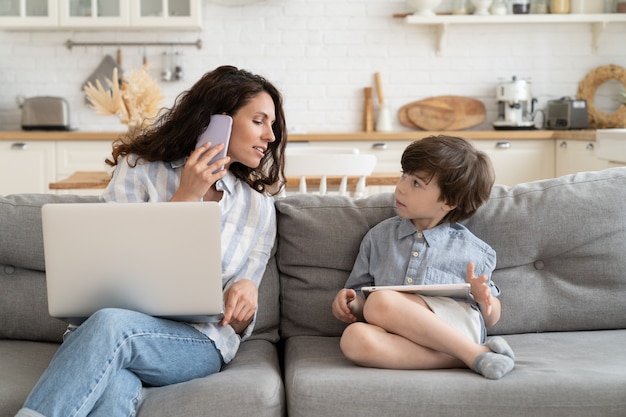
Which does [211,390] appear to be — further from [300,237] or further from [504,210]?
[504,210]

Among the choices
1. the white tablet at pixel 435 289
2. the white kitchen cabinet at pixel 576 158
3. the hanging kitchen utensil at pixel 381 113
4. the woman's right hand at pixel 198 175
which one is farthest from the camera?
the hanging kitchen utensil at pixel 381 113

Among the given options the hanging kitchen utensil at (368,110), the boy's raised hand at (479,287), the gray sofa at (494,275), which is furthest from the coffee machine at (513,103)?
the boy's raised hand at (479,287)

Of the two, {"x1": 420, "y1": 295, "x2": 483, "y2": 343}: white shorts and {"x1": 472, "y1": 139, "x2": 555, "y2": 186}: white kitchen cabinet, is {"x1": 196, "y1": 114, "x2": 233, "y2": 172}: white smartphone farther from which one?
{"x1": 472, "y1": 139, "x2": 555, "y2": 186}: white kitchen cabinet

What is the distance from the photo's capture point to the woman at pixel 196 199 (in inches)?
66.9

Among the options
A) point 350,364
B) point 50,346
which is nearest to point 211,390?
point 350,364

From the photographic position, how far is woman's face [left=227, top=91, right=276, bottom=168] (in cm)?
214

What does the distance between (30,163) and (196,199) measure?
3451 mm

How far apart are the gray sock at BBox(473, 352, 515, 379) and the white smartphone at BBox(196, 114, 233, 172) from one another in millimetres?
782

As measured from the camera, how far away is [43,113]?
17.3 ft

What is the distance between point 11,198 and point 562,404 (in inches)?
60.3

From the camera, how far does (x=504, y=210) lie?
2.25 meters

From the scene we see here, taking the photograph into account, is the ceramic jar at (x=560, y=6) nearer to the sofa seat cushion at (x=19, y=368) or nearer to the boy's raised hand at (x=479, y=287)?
the boy's raised hand at (x=479, y=287)

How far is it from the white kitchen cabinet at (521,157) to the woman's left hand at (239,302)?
3.38 metres

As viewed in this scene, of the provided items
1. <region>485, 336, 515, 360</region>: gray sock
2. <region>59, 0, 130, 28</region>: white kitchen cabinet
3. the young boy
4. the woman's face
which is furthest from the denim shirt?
<region>59, 0, 130, 28</region>: white kitchen cabinet
